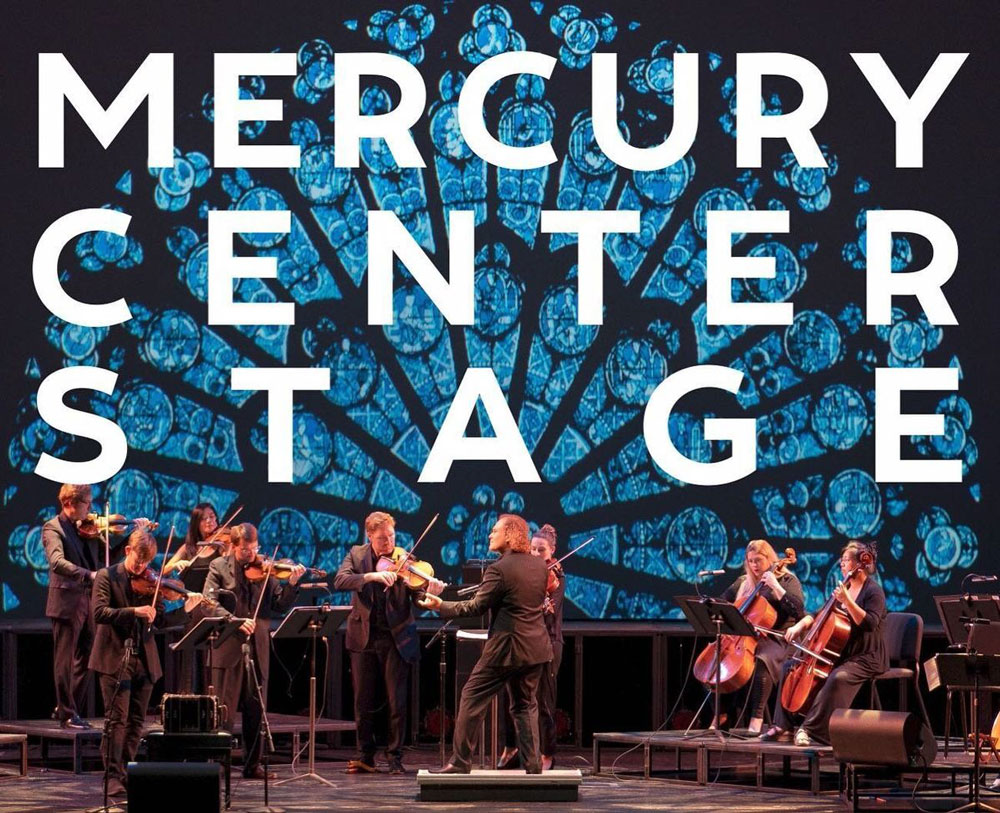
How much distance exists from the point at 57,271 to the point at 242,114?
2.23 m

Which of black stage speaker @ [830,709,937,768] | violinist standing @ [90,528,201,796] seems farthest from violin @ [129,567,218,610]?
black stage speaker @ [830,709,937,768]

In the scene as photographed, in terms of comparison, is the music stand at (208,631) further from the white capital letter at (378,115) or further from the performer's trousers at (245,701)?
the white capital letter at (378,115)

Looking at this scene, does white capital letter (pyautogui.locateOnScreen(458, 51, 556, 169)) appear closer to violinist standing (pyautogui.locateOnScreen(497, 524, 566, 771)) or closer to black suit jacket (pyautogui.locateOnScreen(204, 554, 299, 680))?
violinist standing (pyautogui.locateOnScreen(497, 524, 566, 771))

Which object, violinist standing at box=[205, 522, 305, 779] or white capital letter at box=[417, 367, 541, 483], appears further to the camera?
white capital letter at box=[417, 367, 541, 483]

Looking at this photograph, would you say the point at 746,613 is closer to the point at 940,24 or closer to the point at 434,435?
the point at 434,435

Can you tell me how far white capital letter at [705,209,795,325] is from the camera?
16656mm

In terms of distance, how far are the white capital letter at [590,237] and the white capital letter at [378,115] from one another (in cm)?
139

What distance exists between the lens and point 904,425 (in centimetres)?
1655

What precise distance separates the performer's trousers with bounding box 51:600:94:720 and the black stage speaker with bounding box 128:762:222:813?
14.6 feet

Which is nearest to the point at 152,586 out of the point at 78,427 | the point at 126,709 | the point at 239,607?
the point at 126,709

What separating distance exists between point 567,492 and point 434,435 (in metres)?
1.32

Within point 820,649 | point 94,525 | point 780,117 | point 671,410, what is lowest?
point 820,649

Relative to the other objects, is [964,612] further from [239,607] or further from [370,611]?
[239,607]

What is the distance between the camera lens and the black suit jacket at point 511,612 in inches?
386
